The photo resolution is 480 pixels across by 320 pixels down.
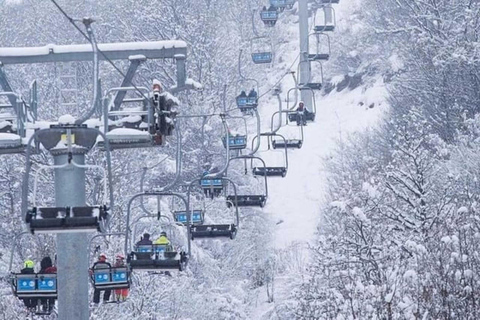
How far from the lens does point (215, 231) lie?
14.7m

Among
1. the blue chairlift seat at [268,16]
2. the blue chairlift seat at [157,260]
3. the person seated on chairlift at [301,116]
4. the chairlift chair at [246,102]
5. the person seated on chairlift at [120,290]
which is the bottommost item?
the person seated on chairlift at [120,290]

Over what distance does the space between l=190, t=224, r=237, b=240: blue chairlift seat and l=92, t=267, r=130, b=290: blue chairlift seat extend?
9.05ft

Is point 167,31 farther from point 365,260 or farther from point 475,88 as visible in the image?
point 365,260

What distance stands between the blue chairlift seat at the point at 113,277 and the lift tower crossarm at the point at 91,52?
2.94 m

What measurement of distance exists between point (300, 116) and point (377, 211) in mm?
2483

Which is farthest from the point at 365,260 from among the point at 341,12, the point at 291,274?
the point at 341,12

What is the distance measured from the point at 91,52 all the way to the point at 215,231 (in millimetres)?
3265

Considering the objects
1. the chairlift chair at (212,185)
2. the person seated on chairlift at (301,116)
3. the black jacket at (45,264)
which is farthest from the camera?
the person seated on chairlift at (301,116)

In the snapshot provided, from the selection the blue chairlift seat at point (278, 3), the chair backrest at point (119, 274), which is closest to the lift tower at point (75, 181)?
the chair backrest at point (119, 274)

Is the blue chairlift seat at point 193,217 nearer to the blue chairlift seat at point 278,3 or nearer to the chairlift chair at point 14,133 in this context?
the chairlift chair at point 14,133

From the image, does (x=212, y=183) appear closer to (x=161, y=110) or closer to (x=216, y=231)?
(x=216, y=231)

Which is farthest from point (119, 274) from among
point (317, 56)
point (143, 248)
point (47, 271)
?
point (317, 56)

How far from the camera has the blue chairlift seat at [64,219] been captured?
9.34 meters

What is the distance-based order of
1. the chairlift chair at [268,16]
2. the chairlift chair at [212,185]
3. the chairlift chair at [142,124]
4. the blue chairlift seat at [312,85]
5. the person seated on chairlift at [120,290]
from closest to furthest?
the chairlift chair at [142,124]
the person seated on chairlift at [120,290]
the chairlift chair at [212,185]
the blue chairlift seat at [312,85]
the chairlift chair at [268,16]
